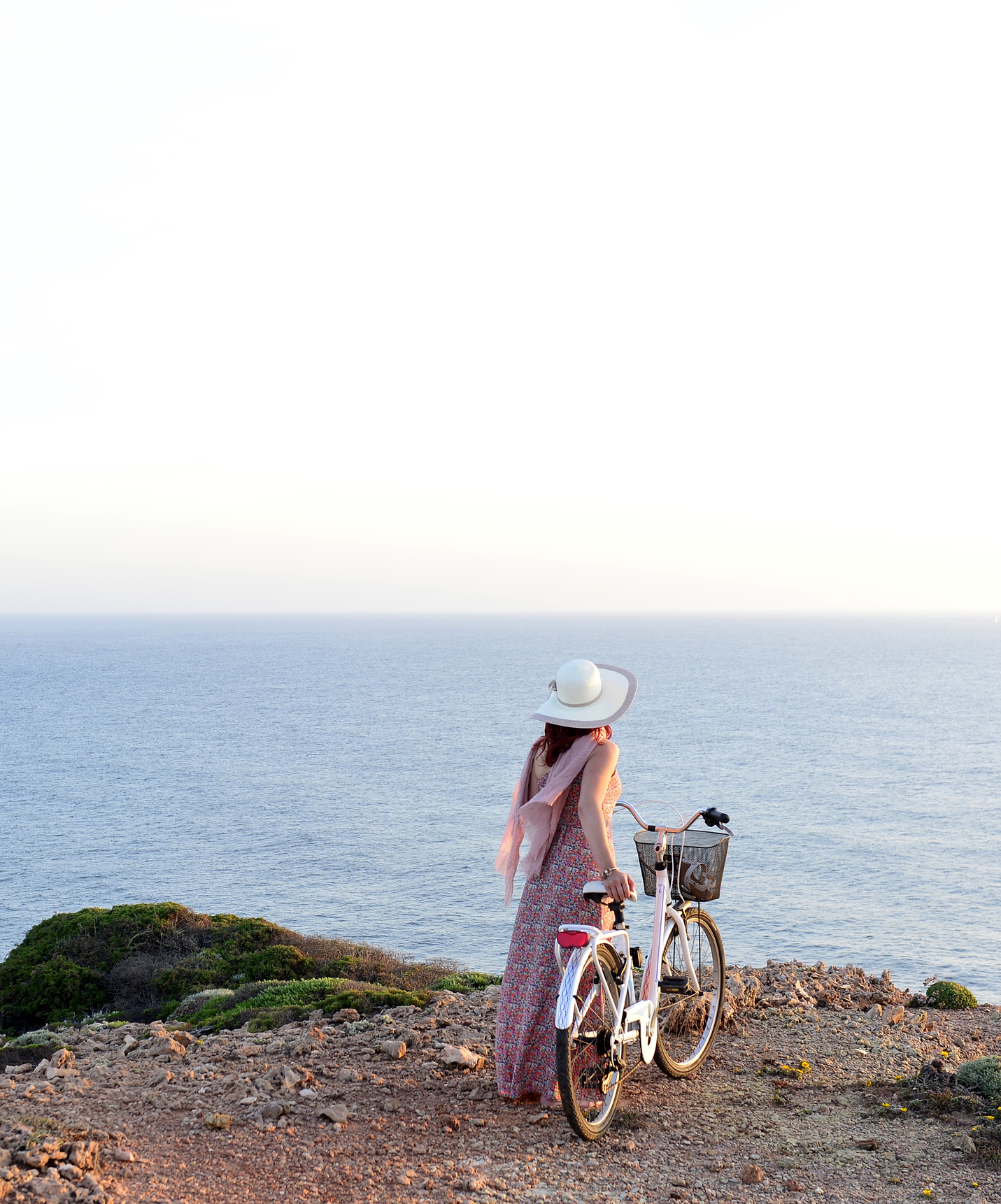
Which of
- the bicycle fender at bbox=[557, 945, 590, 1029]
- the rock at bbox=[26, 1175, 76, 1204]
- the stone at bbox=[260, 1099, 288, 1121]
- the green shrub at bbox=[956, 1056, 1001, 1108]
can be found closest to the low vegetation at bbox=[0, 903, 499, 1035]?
the stone at bbox=[260, 1099, 288, 1121]

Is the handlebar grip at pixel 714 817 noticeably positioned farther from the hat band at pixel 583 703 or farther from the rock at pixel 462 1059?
the rock at pixel 462 1059

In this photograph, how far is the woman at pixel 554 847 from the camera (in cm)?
565

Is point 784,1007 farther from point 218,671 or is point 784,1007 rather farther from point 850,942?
point 218,671

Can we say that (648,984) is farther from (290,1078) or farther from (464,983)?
(464,983)

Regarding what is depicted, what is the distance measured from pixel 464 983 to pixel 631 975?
23.4ft

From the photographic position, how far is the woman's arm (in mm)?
5586

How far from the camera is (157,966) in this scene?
24.0 meters

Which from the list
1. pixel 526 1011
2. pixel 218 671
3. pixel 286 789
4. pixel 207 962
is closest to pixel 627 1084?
pixel 526 1011

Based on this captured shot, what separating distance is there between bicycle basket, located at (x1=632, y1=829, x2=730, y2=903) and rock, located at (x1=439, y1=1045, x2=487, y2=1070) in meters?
1.76

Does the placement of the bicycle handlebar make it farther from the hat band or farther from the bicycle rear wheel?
the bicycle rear wheel

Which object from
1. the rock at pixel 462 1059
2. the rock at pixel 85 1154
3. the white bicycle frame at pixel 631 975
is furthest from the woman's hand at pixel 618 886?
the rock at pixel 85 1154

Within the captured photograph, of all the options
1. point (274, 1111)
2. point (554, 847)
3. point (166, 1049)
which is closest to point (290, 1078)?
point (274, 1111)

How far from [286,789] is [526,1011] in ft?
239

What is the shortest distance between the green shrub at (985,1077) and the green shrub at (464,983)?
15.5 feet
